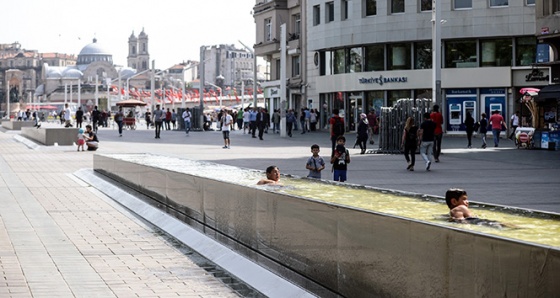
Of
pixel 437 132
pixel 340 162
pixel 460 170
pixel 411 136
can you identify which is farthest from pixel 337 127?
pixel 340 162

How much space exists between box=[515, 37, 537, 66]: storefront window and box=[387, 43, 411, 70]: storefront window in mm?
6361

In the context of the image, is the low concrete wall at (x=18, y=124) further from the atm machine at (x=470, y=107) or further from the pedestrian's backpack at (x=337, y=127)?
the pedestrian's backpack at (x=337, y=127)

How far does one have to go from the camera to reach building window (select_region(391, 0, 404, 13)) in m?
57.4

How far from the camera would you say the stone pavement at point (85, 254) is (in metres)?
9.28

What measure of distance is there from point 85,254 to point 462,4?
4592 centimetres

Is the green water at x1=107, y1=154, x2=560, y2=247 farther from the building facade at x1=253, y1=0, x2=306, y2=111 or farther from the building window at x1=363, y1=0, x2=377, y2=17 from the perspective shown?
the building facade at x1=253, y1=0, x2=306, y2=111

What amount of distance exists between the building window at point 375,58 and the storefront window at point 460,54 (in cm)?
434

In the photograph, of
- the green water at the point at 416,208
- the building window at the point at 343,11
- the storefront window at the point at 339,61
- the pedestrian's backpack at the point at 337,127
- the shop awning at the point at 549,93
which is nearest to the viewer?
the green water at the point at 416,208

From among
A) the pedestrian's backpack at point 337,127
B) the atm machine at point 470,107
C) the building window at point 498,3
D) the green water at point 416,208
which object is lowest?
the green water at point 416,208

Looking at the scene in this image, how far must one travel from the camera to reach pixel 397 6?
57594 mm

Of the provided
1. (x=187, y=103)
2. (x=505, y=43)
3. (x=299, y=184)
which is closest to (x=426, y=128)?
(x=299, y=184)

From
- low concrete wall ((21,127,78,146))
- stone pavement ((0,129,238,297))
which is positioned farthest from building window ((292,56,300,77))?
stone pavement ((0,129,238,297))

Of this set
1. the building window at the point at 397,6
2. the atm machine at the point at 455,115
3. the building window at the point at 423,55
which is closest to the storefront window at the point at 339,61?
the building window at the point at 397,6

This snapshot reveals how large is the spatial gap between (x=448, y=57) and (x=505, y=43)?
A: 128 inches
